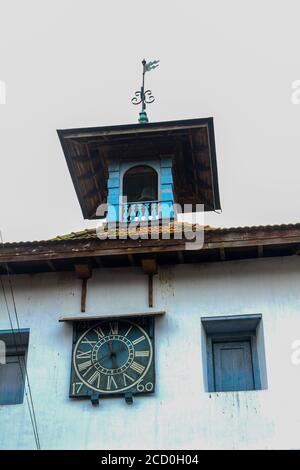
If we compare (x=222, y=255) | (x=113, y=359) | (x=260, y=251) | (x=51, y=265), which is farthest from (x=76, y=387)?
(x=260, y=251)

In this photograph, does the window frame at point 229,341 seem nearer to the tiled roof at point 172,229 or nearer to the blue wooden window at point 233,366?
the blue wooden window at point 233,366

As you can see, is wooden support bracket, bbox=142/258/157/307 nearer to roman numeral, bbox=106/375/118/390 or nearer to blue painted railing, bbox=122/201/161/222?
roman numeral, bbox=106/375/118/390

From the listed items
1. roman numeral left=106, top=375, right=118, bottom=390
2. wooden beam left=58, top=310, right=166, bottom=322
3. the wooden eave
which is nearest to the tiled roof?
the wooden eave

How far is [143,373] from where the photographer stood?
38.7ft

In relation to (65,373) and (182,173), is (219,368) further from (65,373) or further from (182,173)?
(182,173)

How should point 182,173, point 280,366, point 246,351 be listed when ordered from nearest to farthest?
point 280,366, point 246,351, point 182,173

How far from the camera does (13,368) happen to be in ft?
41.4

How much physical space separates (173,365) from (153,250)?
5.96ft

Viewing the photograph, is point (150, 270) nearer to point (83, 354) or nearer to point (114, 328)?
point (114, 328)

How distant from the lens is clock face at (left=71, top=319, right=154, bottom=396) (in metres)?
11.8

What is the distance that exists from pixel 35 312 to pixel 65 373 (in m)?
1.24

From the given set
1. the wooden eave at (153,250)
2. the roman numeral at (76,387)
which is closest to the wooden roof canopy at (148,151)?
the wooden eave at (153,250)
